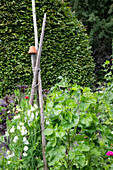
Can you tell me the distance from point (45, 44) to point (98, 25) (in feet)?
18.1

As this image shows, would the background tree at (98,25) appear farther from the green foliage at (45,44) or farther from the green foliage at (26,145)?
the green foliage at (26,145)

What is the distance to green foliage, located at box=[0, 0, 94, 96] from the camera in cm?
355

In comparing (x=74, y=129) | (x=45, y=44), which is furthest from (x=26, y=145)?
(x=45, y=44)

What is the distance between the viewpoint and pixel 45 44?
368 centimetres

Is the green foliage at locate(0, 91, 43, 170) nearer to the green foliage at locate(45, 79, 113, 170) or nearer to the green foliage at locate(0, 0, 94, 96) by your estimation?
the green foliage at locate(45, 79, 113, 170)

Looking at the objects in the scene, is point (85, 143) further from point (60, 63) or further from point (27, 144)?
point (60, 63)

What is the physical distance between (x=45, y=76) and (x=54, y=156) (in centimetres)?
257

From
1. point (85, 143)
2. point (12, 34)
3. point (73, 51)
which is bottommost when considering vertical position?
point (85, 143)

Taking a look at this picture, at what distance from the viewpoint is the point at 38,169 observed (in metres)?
1.67

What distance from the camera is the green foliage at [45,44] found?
3555 mm

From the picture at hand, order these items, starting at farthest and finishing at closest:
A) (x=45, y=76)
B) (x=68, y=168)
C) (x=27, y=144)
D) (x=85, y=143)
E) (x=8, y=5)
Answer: (x=45, y=76) → (x=8, y=5) → (x=27, y=144) → (x=68, y=168) → (x=85, y=143)

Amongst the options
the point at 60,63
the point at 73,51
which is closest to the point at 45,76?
the point at 60,63

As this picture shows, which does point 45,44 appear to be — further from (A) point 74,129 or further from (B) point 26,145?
(A) point 74,129

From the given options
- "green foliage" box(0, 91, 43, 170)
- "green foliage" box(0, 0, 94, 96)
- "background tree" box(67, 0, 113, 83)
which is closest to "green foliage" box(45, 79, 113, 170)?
"green foliage" box(0, 91, 43, 170)
